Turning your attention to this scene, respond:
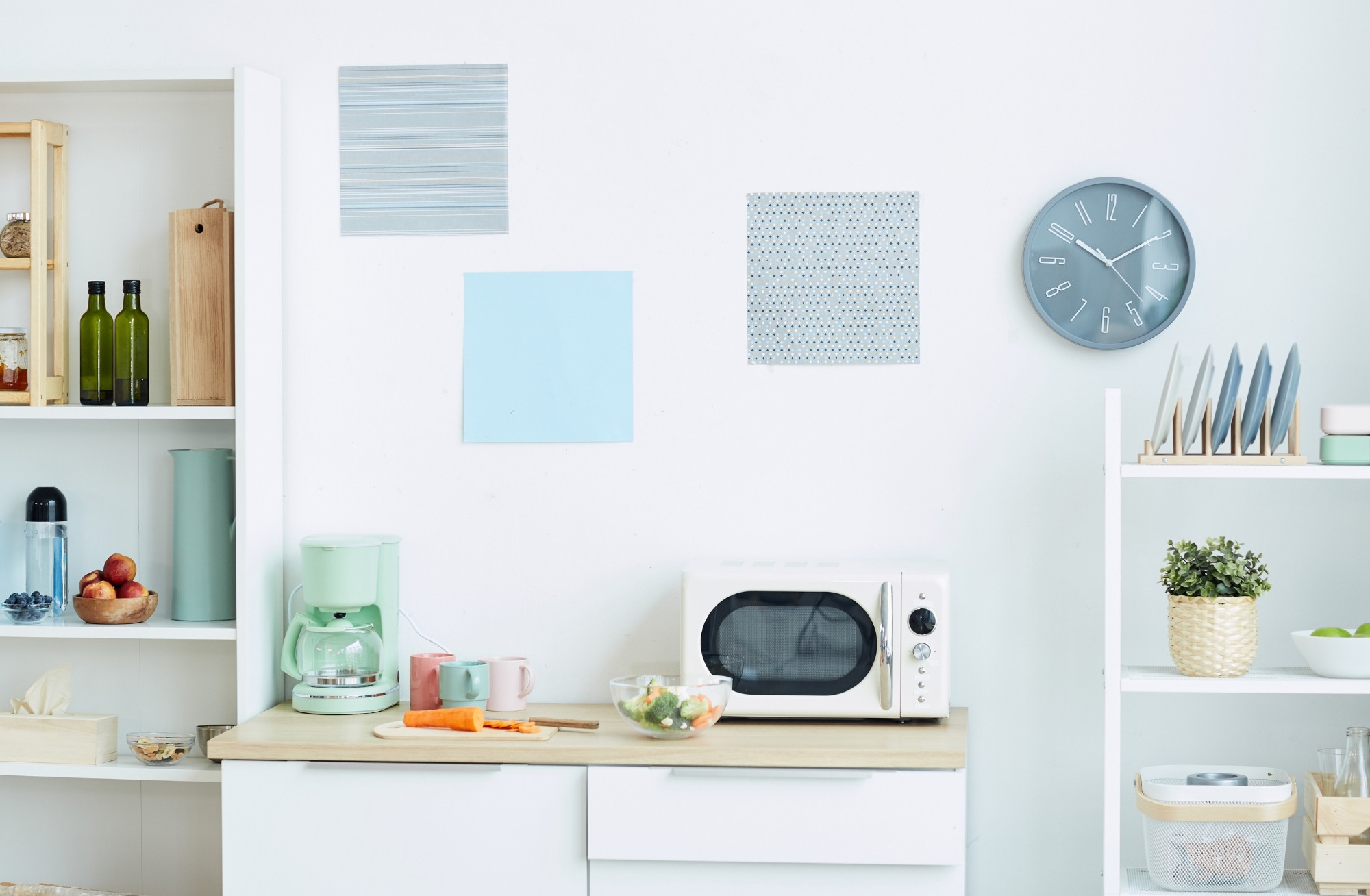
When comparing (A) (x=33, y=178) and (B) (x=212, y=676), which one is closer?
(A) (x=33, y=178)

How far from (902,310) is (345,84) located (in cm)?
120

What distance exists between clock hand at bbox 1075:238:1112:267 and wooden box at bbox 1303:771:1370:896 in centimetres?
99

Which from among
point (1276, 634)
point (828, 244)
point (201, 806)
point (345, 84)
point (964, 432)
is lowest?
point (201, 806)

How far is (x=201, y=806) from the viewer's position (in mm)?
2467

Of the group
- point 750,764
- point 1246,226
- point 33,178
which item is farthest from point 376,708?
point 1246,226

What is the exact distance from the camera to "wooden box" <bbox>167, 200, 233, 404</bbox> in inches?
91.0

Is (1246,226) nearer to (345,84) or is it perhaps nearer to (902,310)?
(902,310)

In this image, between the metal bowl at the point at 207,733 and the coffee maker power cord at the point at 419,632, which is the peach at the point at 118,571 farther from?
the coffee maker power cord at the point at 419,632

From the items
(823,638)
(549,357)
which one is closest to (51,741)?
(549,357)

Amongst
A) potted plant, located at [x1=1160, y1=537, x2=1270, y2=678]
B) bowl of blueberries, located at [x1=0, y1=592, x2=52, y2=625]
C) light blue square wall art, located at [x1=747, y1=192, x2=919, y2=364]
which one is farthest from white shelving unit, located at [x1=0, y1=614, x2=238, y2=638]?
potted plant, located at [x1=1160, y1=537, x2=1270, y2=678]

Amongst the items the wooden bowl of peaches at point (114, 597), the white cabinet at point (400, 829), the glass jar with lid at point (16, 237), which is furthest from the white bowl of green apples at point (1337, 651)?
the glass jar with lid at point (16, 237)

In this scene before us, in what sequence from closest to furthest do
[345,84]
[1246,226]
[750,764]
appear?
[750,764] → [1246,226] → [345,84]

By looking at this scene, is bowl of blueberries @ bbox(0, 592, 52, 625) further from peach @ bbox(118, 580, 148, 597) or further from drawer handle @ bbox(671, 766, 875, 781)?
drawer handle @ bbox(671, 766, 875, 781)

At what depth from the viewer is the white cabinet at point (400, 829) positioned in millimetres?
1992
